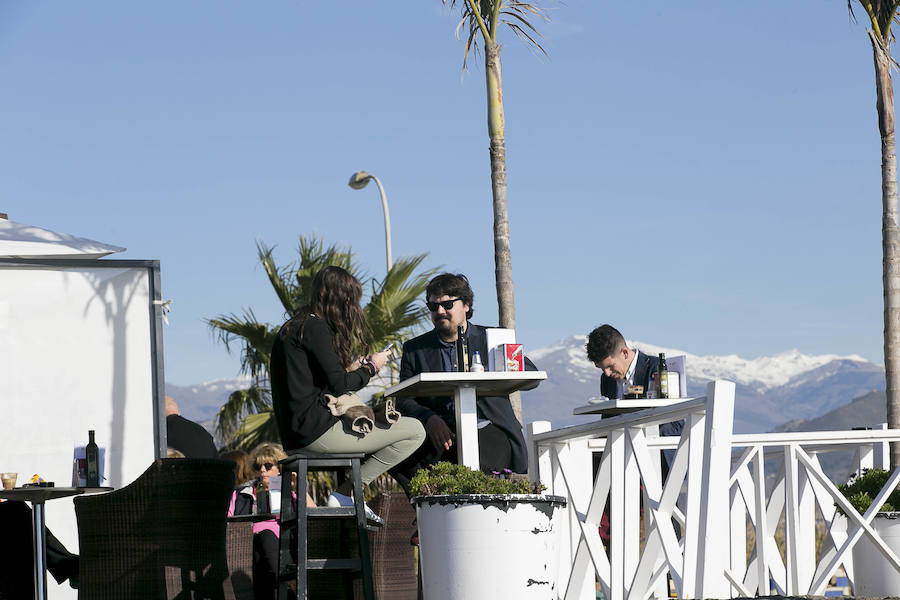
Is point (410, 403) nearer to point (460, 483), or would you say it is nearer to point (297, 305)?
point (460, 483)

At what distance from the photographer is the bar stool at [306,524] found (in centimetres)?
462

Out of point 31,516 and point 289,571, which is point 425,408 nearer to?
point 289,571

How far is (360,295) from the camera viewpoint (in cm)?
496

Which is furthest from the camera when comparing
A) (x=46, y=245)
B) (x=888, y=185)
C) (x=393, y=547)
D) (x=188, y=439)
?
(x=888, y=185)

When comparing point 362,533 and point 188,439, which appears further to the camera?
point 188,439

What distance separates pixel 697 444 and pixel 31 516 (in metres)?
3.04

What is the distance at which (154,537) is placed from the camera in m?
4.54

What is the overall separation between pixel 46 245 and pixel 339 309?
2995mm

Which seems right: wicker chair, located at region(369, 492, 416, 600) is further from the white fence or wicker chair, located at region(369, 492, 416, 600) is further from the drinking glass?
the drinking glass

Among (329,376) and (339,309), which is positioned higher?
(339,309)

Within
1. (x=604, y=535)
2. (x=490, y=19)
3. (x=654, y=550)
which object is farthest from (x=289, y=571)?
(x=490, y=19)

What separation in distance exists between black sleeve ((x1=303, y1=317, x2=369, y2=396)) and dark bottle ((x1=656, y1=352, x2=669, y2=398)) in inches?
79.6

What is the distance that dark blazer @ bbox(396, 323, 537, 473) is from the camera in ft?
18.8

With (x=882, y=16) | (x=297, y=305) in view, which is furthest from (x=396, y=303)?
(x=882, y=16)
